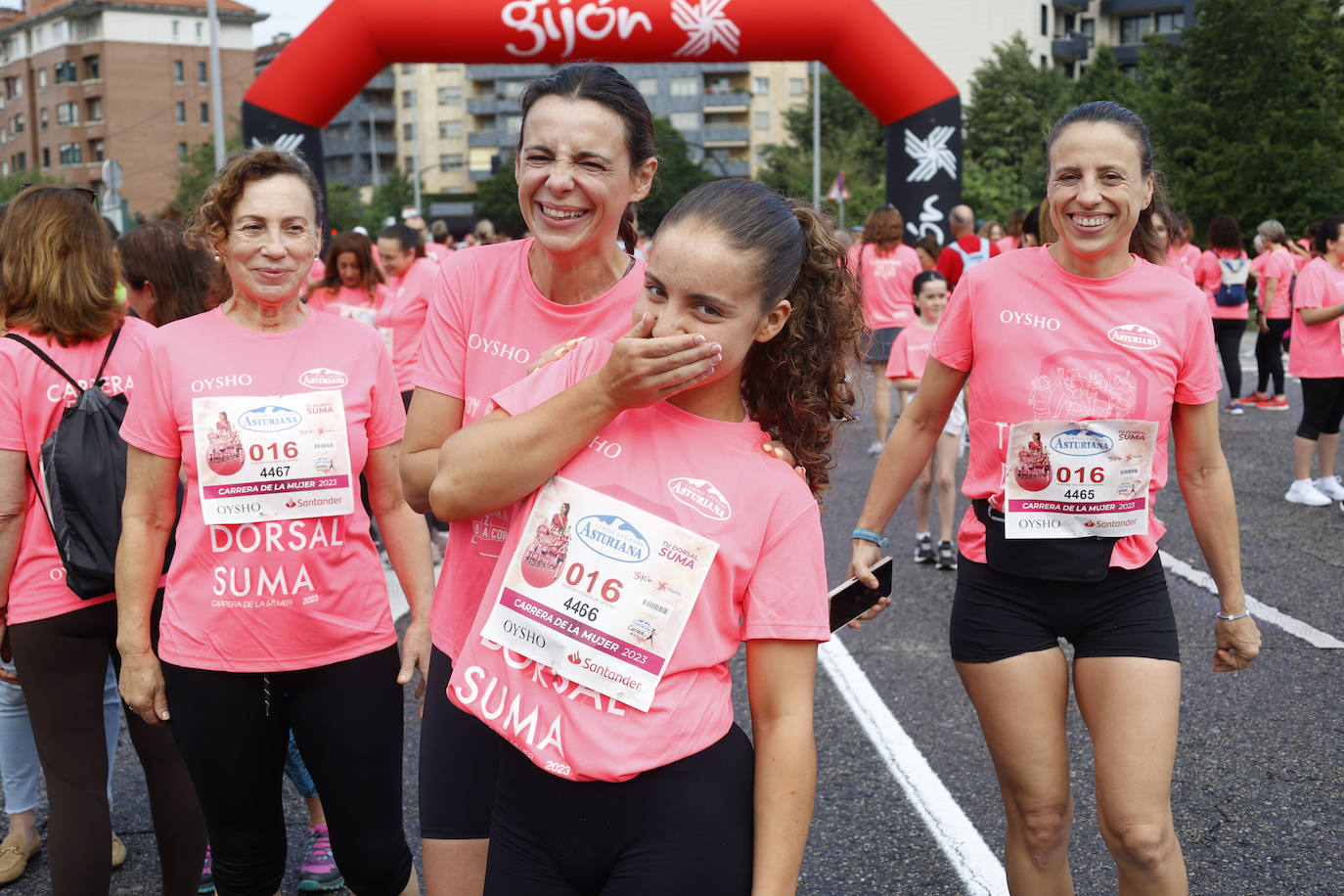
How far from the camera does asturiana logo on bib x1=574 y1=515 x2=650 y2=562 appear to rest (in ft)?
6.31

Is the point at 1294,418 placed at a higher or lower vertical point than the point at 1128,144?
lower

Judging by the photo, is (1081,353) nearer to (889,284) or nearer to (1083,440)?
(1083,440)

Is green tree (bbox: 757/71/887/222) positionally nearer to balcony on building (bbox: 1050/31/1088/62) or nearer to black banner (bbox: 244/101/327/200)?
balcony on building (bbox: 1050/31/1088/62)

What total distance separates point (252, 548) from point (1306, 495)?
27.4ft

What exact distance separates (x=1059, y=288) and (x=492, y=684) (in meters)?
1.77

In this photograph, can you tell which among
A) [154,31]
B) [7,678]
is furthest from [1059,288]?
[154,31]

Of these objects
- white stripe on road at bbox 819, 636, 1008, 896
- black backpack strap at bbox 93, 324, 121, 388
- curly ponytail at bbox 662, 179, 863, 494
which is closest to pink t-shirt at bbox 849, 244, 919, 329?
white stripe on road at bbox 819, 636, 1008, 896

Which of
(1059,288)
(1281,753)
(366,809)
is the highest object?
(1059,288)

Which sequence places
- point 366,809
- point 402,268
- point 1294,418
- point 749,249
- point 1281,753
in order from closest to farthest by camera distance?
point 749,249
point 366,809
point 1281,753
point 402,268
point 1294,418

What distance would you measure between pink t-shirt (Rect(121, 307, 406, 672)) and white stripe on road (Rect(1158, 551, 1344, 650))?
13.0ft

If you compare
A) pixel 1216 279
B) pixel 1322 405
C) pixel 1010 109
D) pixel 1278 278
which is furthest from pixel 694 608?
pixel 1010 109

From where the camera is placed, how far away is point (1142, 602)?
297 centimetres

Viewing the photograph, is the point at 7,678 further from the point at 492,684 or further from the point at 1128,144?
the point at 1128,144

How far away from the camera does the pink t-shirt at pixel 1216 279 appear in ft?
46.6
